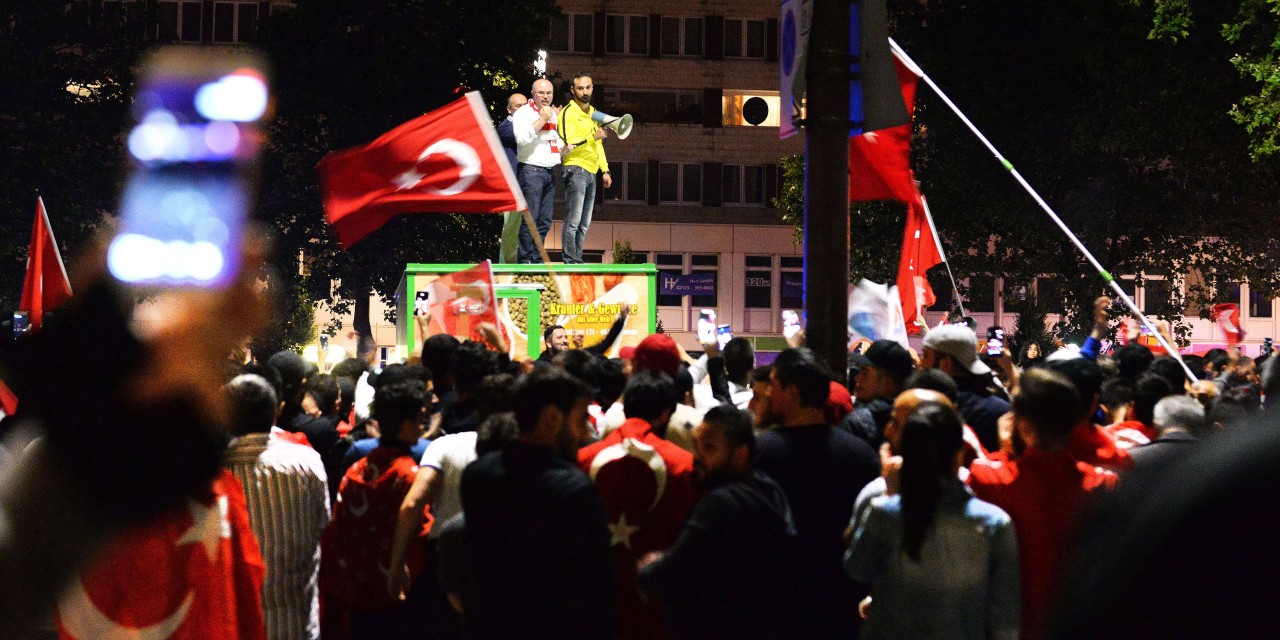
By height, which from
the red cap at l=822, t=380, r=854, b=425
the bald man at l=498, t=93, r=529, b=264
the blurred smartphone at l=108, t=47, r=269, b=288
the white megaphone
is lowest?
the red cap at l=822, t=380, r=854, b=425

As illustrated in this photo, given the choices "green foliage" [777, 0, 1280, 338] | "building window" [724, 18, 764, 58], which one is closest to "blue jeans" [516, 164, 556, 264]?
"green foliage" [777, 0, 1280, 338]

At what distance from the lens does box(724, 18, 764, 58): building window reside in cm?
5538

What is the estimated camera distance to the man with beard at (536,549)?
430 centimetres

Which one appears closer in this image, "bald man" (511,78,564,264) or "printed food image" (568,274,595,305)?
"printed food image" (568,274,595,305)

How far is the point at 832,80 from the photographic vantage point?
6504 millimetres

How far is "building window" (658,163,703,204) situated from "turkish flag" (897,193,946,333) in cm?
4227

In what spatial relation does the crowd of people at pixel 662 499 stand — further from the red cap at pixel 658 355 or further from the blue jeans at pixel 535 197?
the blue jeans at pixel 535 197

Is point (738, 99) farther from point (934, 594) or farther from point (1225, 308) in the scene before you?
point (934, 594)

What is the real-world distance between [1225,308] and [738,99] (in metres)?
41.4

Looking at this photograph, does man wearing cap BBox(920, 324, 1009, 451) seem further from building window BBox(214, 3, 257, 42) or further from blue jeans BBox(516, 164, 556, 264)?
building window BBox(214, 3, 257, 42)

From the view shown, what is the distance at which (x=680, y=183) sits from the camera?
54938mm

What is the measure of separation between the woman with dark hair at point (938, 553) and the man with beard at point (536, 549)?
0.81m

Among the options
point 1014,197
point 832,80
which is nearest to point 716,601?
point 832,80

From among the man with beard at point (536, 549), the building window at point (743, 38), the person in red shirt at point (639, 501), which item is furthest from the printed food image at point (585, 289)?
the building window at point (743, 38)
